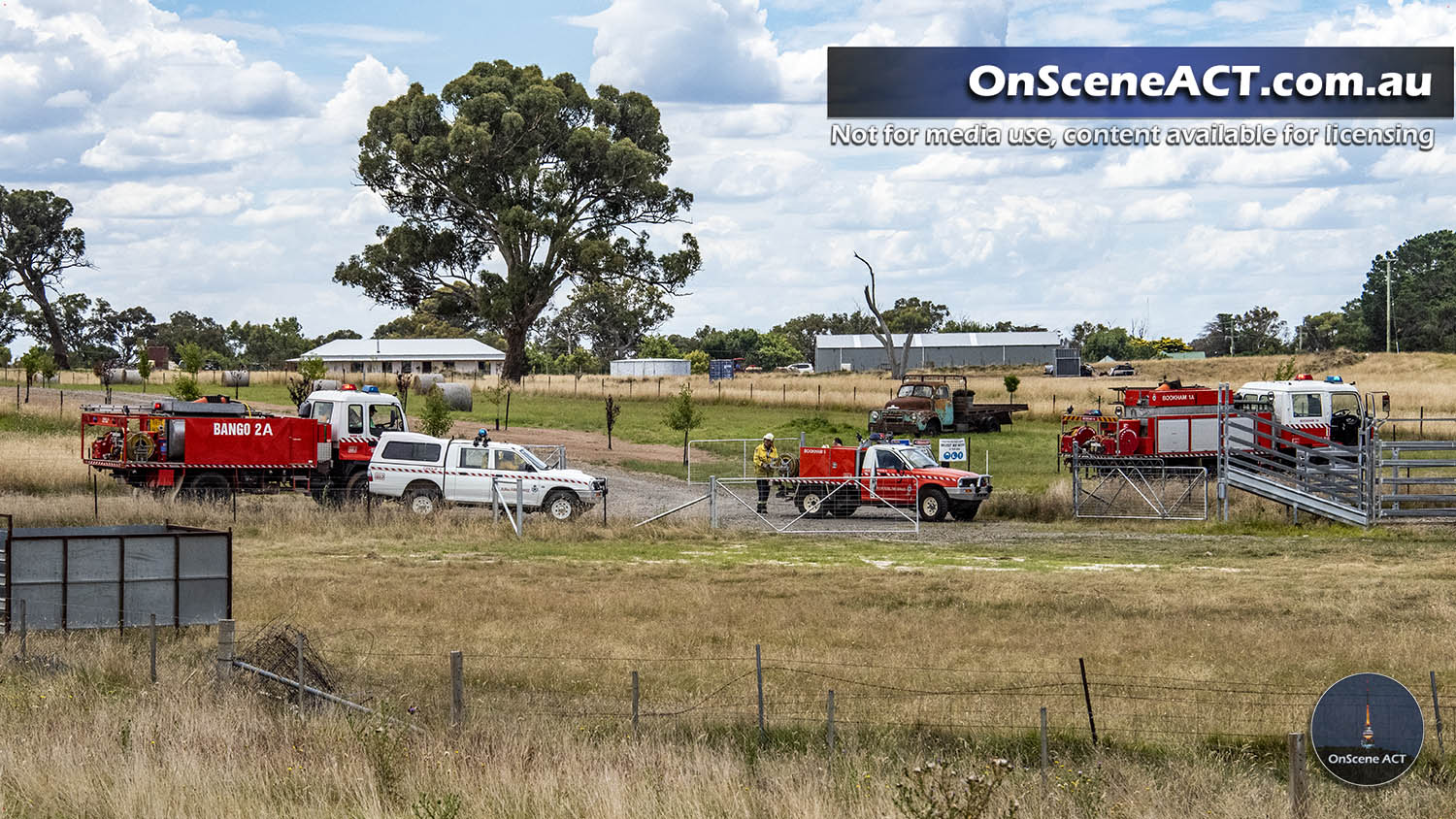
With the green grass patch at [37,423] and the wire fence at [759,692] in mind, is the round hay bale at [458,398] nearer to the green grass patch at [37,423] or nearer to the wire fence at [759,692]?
the green grass patch at [37,423]

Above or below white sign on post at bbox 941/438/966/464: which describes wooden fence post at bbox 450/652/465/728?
below

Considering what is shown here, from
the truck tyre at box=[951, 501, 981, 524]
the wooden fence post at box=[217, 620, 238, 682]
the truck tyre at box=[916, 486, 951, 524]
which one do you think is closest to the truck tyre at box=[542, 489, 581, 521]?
the truck tyre at box=[916, 486, 951, 524]

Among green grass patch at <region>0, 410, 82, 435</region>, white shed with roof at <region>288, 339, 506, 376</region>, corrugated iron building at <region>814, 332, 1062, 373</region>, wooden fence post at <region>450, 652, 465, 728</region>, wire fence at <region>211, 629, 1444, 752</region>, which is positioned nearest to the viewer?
wooden fence post at <region>450, 652, 465, 728</region>

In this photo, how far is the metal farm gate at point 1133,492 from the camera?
3139cm

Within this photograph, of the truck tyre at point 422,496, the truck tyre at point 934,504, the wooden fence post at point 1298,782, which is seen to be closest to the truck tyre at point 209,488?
the truck tyre at point 422,496

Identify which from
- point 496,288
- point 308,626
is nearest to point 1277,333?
point 496,288

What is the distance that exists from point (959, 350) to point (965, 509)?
114862 millimetres

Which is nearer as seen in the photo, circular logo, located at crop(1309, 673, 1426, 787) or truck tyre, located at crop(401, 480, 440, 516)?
circular logo, located at crop(1309, 673, 1426, 787)

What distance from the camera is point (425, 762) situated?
34.2ft

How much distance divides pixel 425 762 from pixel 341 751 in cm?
72

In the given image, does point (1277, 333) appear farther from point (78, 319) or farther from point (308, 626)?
point (308, 626)

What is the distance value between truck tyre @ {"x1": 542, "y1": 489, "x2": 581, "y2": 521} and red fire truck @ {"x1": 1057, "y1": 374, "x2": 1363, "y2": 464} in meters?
13.2

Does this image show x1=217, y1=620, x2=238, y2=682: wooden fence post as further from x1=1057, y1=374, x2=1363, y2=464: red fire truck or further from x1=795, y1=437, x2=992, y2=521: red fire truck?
x1=1057, y1=374, x2=1363, y2=464: red fire truck

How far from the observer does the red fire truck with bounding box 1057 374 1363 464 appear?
3662 cm
